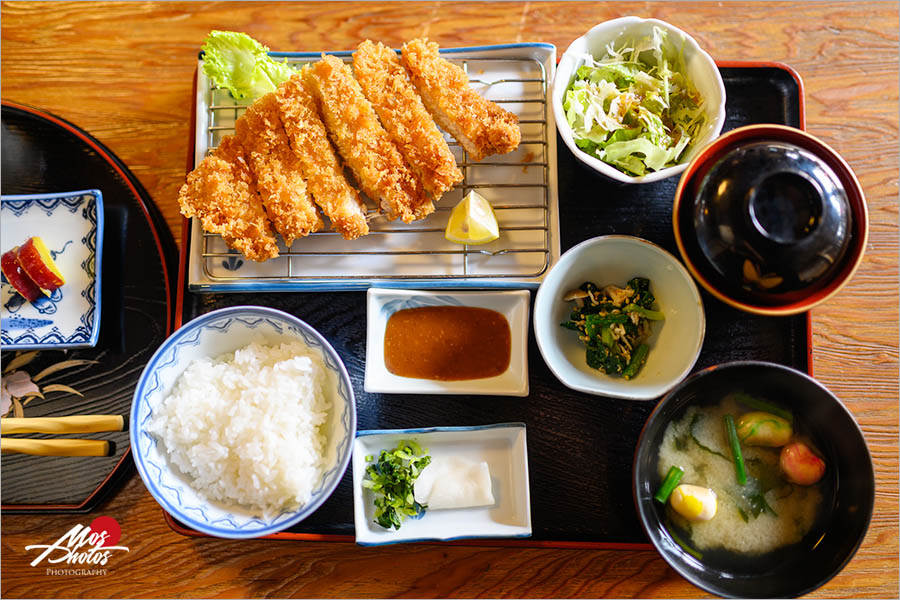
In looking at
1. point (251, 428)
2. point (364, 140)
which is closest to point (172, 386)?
point (251, 428)

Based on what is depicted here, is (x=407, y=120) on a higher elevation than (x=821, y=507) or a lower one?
higher

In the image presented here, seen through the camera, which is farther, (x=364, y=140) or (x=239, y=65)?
(x=239, y=65)

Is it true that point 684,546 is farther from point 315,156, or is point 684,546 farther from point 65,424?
point 65,424

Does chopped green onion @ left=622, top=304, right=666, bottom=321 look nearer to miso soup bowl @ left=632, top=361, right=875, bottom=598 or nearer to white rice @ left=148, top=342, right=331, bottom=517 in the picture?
miso soup bowl @ left=632, top=361, right=875, bottom=598

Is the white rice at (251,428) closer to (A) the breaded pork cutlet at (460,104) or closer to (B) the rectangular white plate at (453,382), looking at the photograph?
(B) the rectangular white plate at (453,382)

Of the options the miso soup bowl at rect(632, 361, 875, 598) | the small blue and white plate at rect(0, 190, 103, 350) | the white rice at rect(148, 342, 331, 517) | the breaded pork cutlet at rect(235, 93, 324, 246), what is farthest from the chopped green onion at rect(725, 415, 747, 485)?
the small blue and white plate at rect(0, 190, 103, 350)
